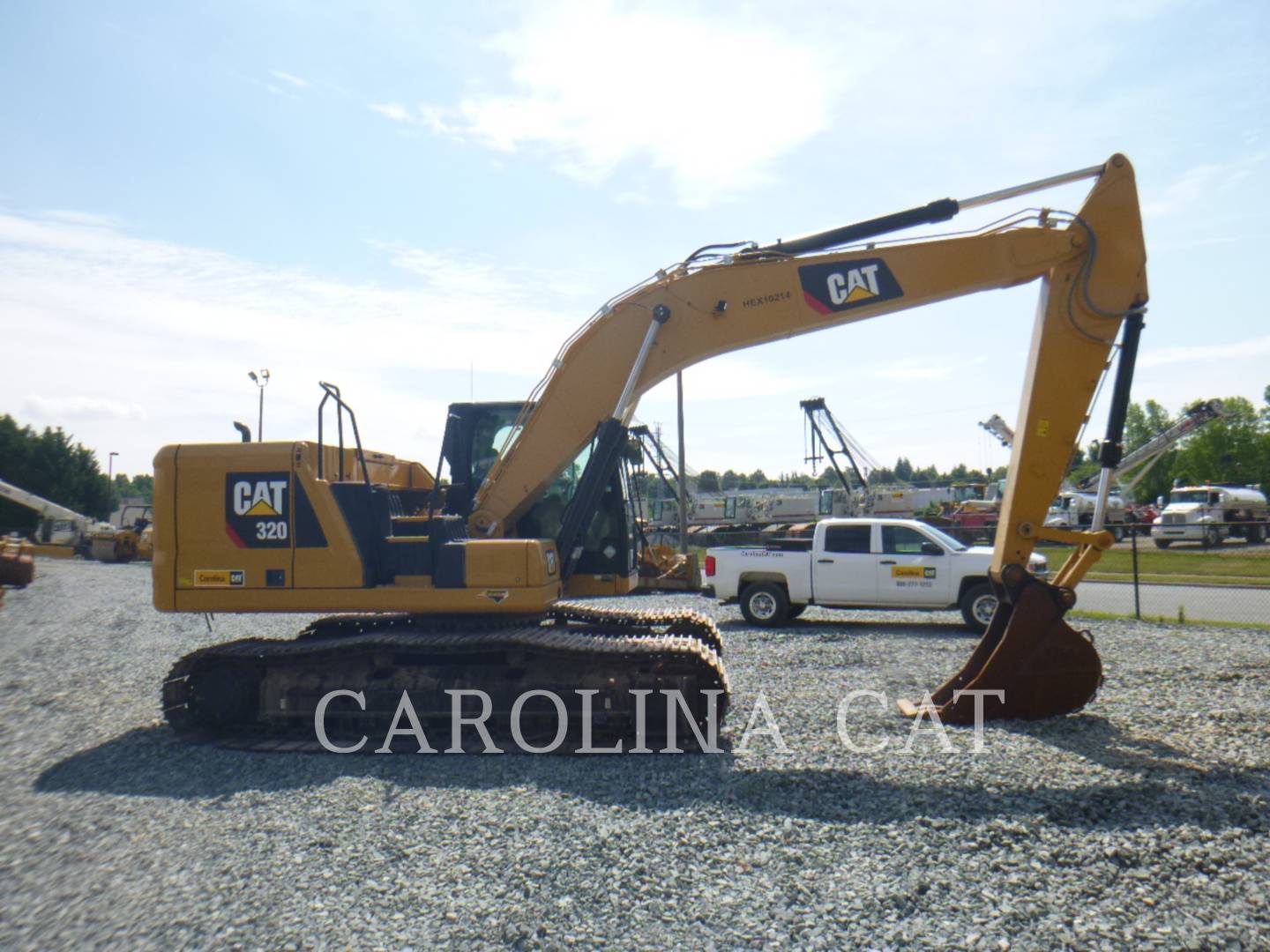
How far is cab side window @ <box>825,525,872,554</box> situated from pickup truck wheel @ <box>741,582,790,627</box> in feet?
3.62

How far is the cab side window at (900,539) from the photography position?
50.2 feet

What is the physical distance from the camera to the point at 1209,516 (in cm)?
3684

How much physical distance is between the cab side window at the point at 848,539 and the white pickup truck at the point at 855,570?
0.01 meters

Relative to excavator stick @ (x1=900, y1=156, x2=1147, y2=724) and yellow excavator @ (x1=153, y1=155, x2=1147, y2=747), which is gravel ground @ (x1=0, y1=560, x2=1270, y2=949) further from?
yellow excavator @ (x1=153, y1=155, x2=1147, y2=747)

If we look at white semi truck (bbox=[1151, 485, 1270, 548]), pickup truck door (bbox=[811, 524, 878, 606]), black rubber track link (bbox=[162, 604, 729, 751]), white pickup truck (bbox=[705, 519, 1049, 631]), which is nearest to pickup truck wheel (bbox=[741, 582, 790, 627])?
white pickup truck (bbox=[705, 519, 1049, 631])

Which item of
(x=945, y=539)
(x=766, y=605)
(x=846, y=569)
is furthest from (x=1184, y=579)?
(x=766, y=605)

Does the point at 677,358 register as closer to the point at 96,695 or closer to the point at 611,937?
the point at 611,937

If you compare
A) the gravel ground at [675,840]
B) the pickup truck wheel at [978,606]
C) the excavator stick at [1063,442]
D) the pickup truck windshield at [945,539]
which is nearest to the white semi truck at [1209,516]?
the pickup truck windshield at [945,539]

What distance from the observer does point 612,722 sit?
7.86 meters

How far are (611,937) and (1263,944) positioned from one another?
2751 millimetres

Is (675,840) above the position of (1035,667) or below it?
below

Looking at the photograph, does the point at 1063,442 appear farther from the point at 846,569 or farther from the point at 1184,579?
the point at 1184,579

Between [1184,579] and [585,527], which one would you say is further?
[1184,579]

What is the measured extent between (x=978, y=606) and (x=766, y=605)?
3299 mm
